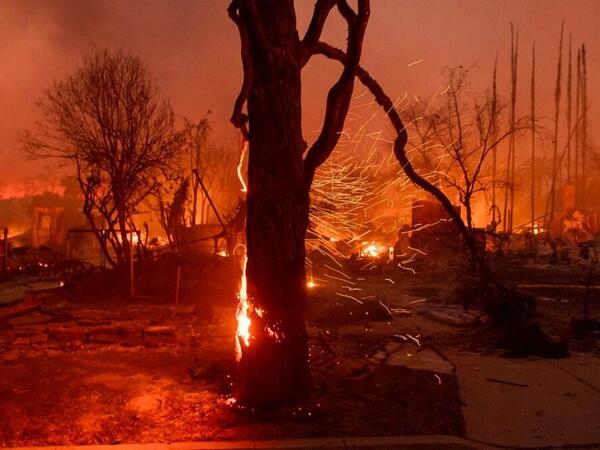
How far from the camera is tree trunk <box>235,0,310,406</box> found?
5.28m

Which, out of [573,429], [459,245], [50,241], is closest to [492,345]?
[573,429]

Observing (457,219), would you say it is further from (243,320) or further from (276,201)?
(243,320)

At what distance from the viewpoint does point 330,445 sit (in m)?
4.51

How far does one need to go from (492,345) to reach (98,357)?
556cm

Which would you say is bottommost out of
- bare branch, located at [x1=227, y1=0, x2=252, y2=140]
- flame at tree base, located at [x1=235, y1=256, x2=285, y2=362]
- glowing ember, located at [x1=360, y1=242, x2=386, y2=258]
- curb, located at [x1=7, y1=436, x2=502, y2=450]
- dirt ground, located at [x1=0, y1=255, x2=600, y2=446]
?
curb, located at [x1=7, y1=436, x2=502, y2=450]

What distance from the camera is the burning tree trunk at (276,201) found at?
5.28 meters

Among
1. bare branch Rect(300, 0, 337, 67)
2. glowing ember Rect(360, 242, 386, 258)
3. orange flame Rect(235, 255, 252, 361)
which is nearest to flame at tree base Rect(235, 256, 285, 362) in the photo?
orange flame Rect(235, 255, 252, 361)

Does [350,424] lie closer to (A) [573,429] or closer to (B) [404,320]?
(A) [573,429]

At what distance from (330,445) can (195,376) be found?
2.23 meters

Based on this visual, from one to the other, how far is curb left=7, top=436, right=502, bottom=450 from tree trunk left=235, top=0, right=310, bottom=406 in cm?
72

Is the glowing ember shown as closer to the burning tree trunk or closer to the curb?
the burning tree trunk

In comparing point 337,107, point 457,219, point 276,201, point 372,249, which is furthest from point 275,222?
point 372,249

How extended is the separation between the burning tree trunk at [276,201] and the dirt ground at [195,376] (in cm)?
39

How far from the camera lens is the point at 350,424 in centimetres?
496
